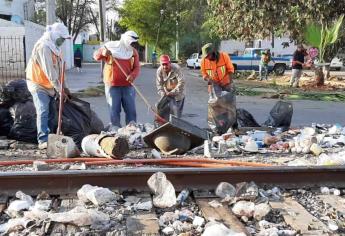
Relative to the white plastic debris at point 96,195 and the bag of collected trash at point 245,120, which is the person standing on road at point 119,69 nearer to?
the bag of collected trash at point 245,120

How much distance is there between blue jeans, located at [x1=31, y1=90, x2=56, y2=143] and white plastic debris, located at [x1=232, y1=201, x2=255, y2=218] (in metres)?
3.83

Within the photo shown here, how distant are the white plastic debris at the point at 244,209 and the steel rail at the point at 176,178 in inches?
26.3

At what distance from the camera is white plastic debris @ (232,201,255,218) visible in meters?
4.18

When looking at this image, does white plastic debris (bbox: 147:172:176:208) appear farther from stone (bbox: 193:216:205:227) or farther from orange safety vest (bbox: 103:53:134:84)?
orange safety vest (bbox: 103:53:134:84)

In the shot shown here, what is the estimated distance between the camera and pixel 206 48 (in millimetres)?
8961

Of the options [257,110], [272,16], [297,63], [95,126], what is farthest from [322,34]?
[95,126]

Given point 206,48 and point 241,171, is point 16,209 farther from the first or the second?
point 206,48

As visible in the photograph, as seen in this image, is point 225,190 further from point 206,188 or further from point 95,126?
point 95,126

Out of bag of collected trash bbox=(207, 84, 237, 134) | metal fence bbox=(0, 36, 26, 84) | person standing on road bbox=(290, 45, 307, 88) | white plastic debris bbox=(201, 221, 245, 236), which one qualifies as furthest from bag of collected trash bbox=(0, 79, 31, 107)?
person standing on road bbox=(290, 45, 307, 88)

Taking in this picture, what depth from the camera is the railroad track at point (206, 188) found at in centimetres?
402

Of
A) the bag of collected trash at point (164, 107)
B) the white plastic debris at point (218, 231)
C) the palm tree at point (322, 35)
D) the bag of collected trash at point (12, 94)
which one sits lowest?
the white plastic debris at point (218, 231)

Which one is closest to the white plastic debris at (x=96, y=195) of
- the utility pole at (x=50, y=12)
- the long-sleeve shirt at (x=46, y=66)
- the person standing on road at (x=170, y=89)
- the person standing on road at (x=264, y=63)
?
the long-sleeve shirt at (x=46, y=66)

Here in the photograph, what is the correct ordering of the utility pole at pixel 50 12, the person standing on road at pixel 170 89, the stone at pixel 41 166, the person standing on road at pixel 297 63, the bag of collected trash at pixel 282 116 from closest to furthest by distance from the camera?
1. the stone at pixel 41 166
2. the person standing on road at pixel 170 89
3. the bag of collected trash at pixel 282 116
4. the utility pole at pixel 50 12
5. the person standing on road at pixel 297 63

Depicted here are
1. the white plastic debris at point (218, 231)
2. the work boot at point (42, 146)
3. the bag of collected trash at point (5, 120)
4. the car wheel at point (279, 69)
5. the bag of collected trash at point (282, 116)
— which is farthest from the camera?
the car wheel at point (279, 69)
